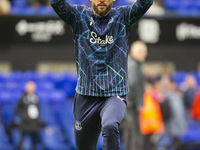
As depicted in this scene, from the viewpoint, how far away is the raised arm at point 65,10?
522 centimetres

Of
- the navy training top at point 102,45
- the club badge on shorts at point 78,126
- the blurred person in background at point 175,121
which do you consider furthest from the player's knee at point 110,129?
the blurred person in background at point 175,121

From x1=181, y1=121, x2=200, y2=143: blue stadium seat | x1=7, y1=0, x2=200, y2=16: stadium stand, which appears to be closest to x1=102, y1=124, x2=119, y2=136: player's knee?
x1=181, y1=121, x2=200, y2=143: blue stadium seat

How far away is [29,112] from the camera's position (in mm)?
12156

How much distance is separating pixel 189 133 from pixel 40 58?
26.1 ft

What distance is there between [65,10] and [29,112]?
23.5 feet

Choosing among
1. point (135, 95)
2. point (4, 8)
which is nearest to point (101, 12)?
point (135, 95)

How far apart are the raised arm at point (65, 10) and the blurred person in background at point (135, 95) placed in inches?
147

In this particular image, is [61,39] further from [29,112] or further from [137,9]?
[137,9]

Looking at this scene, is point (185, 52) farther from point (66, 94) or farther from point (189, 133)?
point (189, 133)

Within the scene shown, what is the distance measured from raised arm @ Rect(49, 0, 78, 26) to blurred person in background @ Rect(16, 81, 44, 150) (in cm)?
686

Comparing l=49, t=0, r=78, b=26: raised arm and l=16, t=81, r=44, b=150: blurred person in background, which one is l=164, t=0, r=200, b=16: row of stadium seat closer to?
l=16, t=81, r=44, b=150: blurred person in background

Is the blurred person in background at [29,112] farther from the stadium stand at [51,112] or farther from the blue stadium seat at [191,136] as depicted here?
the blue stadium seat at [191,136]

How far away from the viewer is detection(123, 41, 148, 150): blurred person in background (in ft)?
30.0

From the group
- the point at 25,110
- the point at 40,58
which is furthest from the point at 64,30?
the point at 25,110
